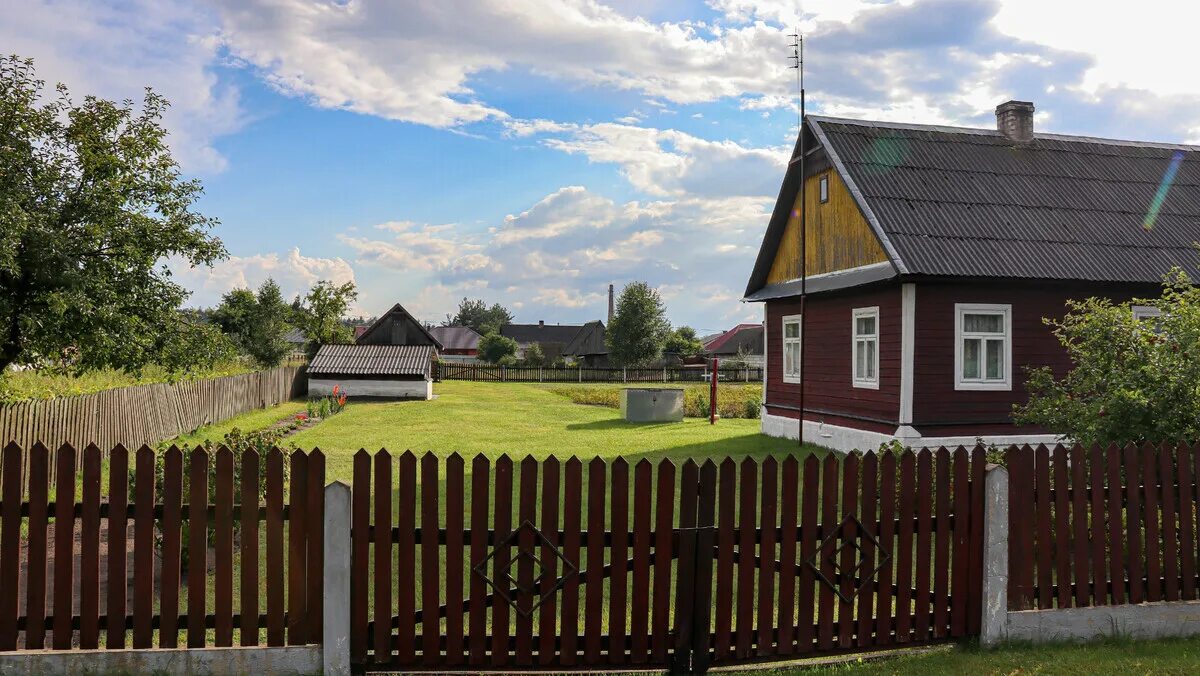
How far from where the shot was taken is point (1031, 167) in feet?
61.7

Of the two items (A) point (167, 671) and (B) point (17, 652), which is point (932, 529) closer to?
(A) point (167, 671)

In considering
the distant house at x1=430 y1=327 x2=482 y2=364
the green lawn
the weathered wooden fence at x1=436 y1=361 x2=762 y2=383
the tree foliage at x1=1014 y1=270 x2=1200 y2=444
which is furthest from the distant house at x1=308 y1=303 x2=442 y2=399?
the distant house at x1=430 y1=327 x2=482 y2=364

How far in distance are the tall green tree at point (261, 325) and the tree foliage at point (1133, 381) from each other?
35372mm

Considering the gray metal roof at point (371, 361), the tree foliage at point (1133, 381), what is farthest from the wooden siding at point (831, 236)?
the gray metal roof at point (371, 361)

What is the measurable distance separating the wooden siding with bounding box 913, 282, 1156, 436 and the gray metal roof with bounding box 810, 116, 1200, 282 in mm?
450

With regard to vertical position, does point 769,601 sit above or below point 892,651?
above

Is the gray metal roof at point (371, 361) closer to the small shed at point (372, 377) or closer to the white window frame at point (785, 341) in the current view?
the small shed at point (372, 377)

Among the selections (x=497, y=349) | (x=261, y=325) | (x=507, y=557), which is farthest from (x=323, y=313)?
(x=507, y=557)

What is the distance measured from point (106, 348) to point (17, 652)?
7785mm

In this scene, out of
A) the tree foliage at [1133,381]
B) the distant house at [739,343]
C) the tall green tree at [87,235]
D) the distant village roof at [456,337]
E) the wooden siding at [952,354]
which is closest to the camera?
the tree foliage at [1133,381]

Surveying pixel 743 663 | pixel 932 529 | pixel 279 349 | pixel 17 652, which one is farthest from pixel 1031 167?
pixel 279 349

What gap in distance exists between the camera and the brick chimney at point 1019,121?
1950cm

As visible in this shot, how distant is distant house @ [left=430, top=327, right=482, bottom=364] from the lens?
10012 centimetres

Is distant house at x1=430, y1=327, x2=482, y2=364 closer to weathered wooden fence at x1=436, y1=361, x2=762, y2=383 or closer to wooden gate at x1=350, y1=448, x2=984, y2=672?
weathered wooden fence at x1=436, y1=361, x2=762, y2=383
